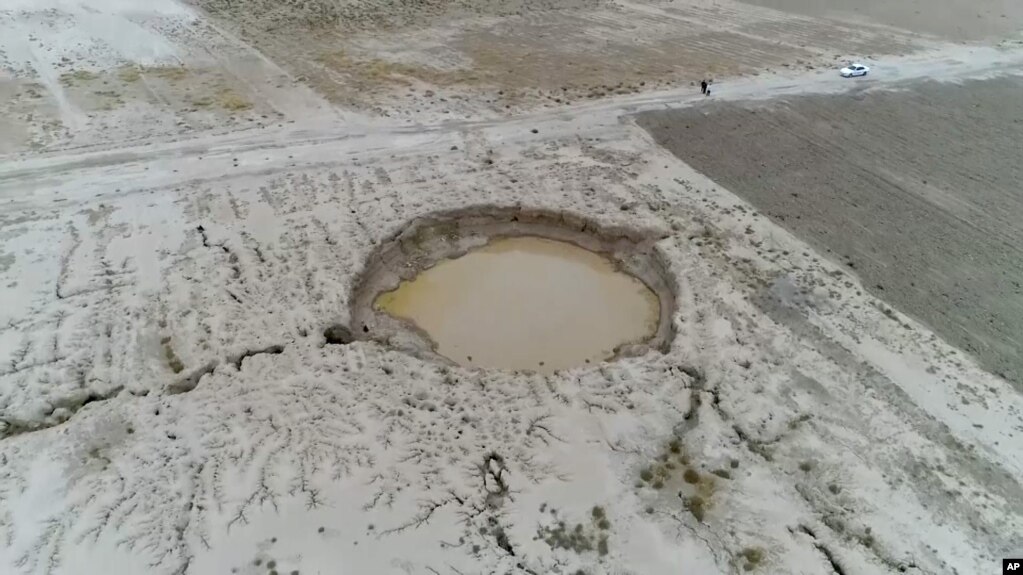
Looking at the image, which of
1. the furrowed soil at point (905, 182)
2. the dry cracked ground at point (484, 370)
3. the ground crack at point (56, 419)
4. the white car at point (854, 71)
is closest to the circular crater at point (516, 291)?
the dry cracked ground at point (484, 370)

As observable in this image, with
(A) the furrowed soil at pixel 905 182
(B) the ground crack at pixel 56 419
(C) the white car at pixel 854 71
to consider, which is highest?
(C) the white car at pixel 854 71

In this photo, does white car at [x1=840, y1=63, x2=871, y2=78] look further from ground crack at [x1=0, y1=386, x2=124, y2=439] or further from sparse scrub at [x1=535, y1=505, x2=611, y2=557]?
ground crack at [x1=0, y1=386, x2=124, y2=439]

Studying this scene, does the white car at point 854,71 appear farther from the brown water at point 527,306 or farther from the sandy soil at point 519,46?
the brown water at point 527,306

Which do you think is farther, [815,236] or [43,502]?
[815,236]

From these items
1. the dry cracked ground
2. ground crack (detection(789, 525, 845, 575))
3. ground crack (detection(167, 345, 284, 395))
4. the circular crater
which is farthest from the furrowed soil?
ground crack (detection(167, 345, 284, 395))

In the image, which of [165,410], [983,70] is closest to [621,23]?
[983,70]

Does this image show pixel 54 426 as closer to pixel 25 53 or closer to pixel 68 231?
pixel 68 231
